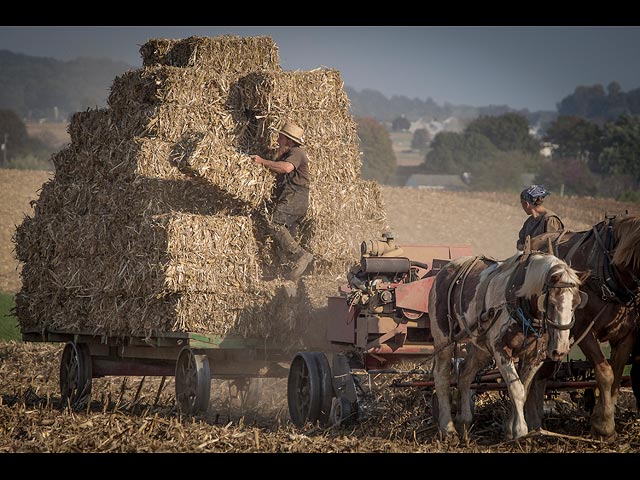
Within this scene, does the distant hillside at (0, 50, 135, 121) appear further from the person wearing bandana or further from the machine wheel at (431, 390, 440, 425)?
the machine wheel at (431, 390, 440, 425)

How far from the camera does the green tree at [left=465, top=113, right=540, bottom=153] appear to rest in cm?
11638

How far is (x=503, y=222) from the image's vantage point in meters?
43.1

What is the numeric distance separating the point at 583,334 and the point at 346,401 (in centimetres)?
237

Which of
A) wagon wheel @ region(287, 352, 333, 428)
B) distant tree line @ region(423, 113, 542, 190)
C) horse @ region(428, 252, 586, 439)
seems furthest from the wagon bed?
distant tree line @ region(423, 113, 542, 190)

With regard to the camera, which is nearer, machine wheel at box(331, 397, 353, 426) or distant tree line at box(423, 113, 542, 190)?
machine wheel at box(331, 397, 353, 426)

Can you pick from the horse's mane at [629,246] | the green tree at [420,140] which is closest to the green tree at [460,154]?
the green tree at [420,140]

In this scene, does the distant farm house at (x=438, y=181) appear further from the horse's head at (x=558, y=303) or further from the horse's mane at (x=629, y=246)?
the horse's head at (x=558, y=303)

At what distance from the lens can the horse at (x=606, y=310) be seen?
33.0ft

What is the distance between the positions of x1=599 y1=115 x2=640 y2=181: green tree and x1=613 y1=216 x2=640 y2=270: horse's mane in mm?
85154

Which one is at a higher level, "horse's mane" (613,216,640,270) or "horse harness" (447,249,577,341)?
"horse's mane" (613,216,640,270)

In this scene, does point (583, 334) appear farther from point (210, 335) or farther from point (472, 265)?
point (210, 335)

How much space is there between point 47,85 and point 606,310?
16434cm

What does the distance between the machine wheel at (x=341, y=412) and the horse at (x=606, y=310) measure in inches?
66.1
